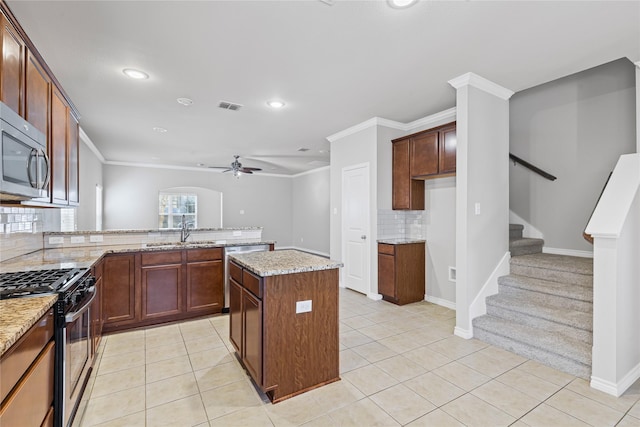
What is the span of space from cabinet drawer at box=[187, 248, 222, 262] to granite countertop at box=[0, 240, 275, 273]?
0.17 feet

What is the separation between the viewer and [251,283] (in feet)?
7.32

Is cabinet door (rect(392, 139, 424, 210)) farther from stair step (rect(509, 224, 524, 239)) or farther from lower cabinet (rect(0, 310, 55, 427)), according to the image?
lower cabinet (rect(0, 310, 55, 427))

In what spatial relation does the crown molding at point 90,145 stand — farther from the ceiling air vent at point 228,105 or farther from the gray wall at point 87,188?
the ceiling air vent at point 228,105

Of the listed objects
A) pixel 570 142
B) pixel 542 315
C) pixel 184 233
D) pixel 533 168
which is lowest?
pixel 542 315

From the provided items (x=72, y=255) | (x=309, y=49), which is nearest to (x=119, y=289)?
(x=72, y=255)

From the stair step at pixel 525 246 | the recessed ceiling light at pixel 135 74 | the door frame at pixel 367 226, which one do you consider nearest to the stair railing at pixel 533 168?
the stair step at pixel 525 246

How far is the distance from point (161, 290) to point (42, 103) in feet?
7.02

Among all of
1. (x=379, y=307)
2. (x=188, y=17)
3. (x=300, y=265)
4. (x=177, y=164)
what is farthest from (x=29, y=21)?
(x=177, y=164)

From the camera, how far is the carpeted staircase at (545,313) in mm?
2541

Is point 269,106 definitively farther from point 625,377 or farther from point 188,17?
point 625,377

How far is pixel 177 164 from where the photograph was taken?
838 centimetres

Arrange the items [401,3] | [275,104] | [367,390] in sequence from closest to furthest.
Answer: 1. [401,3]
2. [367,390]
3. [275,104]

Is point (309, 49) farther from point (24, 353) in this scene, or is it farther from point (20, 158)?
point (24, 353)

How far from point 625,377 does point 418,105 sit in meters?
3.23
